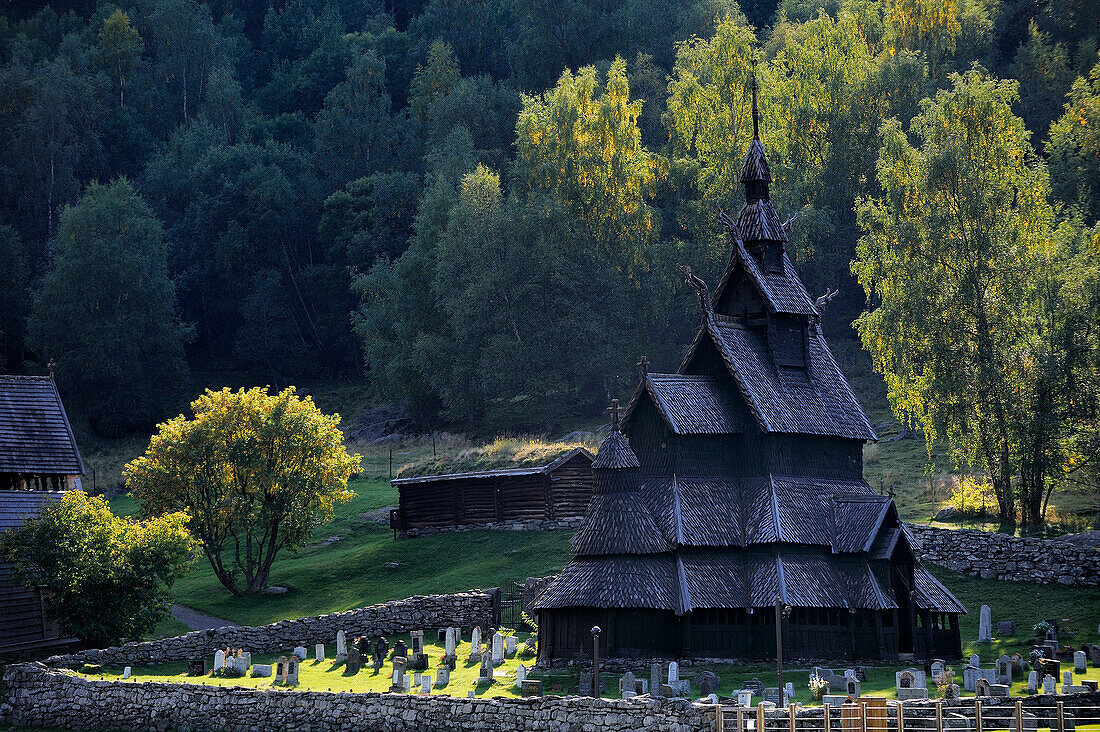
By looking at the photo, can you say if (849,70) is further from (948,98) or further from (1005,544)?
(1005,544)

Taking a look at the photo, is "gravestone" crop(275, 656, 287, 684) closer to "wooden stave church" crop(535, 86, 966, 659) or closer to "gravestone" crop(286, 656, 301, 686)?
"gravestone" crop(286, 656, 301, 686)

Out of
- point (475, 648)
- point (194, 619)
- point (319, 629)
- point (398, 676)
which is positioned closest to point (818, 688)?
point (398, 676)

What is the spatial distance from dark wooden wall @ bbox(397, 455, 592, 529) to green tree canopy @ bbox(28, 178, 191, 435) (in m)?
42.1

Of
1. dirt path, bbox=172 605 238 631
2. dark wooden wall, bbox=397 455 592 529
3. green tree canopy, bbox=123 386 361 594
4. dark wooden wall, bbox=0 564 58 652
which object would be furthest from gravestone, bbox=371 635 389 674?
dark wooden wall, bbox=397 455 592 529

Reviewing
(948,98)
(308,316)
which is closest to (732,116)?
(948,98)

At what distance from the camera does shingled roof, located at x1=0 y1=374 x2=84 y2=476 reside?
48.9 m

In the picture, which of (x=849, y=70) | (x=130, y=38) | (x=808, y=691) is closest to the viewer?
A: (x=808, y=691)

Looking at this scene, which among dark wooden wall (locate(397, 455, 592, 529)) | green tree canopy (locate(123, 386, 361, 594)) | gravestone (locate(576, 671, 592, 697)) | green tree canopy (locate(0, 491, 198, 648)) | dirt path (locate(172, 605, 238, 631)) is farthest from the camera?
dark wooden wall (locate(397, 455, 592, 529))

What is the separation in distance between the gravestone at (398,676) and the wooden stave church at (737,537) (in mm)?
5565

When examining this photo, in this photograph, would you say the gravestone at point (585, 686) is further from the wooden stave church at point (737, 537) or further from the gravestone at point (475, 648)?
the gravestone at point (475, 648)

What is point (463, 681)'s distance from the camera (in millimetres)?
38250

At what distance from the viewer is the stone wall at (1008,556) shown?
160 feet

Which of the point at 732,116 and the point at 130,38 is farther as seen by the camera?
the point at 130,38

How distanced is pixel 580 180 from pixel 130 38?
6969 centimetres
